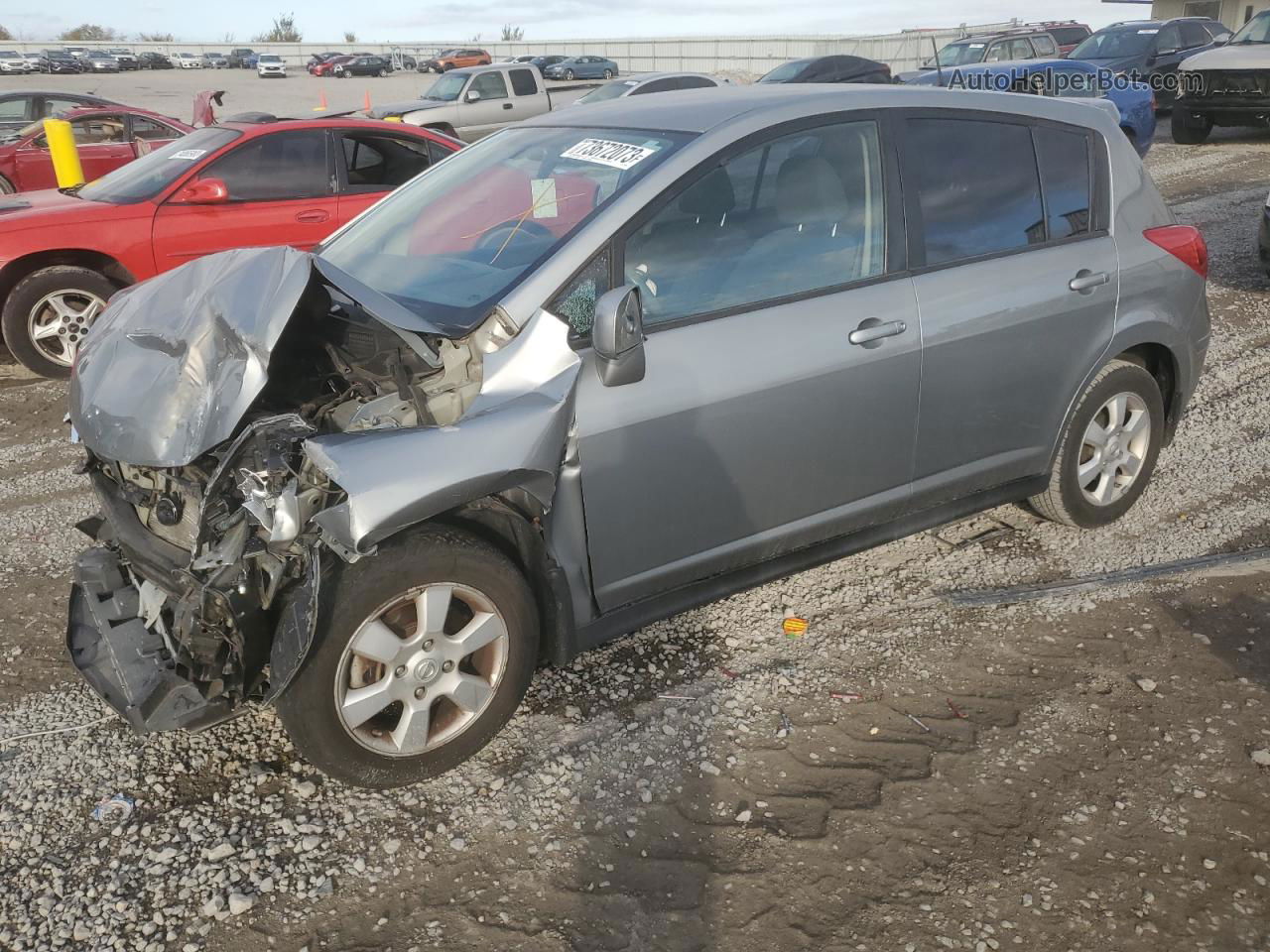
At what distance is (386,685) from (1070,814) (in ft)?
6.39

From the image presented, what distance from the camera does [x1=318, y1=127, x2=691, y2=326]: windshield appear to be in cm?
322

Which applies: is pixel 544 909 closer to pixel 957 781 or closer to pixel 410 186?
pixel 957 781

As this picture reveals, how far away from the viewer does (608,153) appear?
11.4 ft

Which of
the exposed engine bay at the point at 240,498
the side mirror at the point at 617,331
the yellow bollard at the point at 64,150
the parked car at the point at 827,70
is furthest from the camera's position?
the parked car at the point at 827,70

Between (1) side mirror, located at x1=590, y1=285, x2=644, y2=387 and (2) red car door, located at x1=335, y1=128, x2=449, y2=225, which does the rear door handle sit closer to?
(1) side mirror, located at x1=590, y1=285, x2=644, y2=387

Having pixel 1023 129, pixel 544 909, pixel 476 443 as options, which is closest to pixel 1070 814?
pixel 544 909

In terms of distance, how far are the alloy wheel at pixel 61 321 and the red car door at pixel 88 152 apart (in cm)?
507

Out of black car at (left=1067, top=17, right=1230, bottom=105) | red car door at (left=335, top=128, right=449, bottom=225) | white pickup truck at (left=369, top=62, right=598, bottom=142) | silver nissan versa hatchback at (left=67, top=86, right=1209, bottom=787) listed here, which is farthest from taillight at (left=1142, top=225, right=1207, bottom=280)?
white pickup truck at (left=369, top=62, right=598, bottom=142)

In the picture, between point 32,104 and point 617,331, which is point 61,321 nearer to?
point 617,331

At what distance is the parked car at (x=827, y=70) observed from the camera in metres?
18.3

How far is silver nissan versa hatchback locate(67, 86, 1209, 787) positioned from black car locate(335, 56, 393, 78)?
166 ft

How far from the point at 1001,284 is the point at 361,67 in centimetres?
5147

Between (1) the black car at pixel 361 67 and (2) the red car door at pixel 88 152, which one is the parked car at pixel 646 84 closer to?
(2) the red car door at pixel 88 152

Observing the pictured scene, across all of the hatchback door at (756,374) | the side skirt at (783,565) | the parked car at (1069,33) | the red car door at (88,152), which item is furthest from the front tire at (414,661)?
the parked car at (1069,33)
